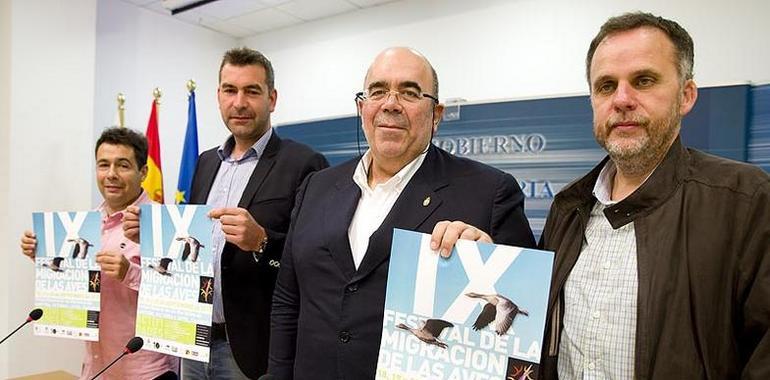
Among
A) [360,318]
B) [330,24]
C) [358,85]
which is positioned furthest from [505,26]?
[360,318]

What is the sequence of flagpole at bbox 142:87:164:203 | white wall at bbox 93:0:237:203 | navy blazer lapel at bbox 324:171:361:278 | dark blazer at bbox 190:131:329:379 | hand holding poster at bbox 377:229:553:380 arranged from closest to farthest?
hand holding poster at bbox 377:229:553:380 → navy blazer lapel at bbox 324:171:361:278 → dark blazer at bbox 190:131:329:379 → flagpole at bbox 142:87:164:203 → white wall at bbox 93:0:237:203

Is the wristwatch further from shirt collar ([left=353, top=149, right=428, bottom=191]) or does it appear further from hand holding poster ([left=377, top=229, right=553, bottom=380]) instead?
hand holding poster ([left=377, top=229, right=553, bottom=380])

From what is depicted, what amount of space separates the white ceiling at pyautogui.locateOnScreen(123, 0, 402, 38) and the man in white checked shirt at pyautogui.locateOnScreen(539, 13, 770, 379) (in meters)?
3.77

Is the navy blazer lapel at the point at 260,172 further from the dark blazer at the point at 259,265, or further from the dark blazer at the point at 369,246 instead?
the dark blazer at the point at 369,246

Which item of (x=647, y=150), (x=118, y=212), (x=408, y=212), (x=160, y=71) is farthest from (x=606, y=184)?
(x=160, y=71)

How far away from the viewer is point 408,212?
4.85 ft

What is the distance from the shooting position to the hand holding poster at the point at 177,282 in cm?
177

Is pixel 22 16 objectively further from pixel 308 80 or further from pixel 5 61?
pixel 308 80

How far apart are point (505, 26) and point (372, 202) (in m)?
3.07

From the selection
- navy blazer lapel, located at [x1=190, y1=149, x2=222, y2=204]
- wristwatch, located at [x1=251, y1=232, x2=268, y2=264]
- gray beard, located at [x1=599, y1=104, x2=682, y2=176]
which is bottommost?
wristwatch, located at [x1=251, y1=232, x2=268, y2=264]

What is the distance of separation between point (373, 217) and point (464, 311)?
1.66ft

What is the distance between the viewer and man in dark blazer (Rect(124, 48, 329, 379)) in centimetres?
198

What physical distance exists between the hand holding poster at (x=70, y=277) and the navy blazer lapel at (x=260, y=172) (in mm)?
617

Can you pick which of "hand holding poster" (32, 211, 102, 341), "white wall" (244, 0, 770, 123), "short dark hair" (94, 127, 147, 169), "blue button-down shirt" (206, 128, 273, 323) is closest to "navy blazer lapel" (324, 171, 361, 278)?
"blue button-down shirt" (206, 128, 273, 323)
